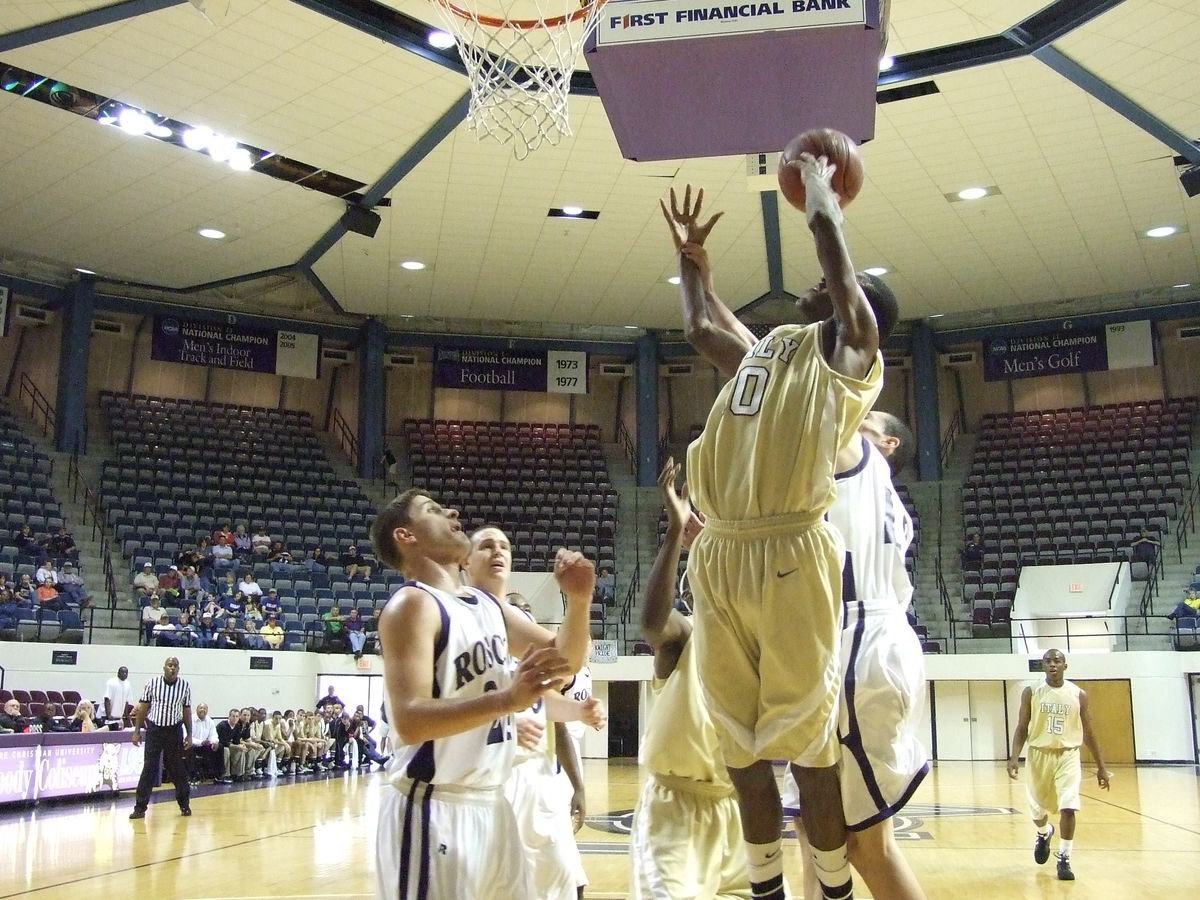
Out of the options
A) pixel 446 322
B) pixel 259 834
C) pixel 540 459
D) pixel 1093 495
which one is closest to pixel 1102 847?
pixel 259 834

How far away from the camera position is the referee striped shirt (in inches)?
485

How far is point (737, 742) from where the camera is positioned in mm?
3045

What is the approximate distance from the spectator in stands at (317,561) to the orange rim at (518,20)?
14645mm

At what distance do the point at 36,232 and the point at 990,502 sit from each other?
19573mm

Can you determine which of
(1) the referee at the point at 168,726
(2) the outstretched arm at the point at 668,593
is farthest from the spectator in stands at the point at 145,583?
(2) the outstretched arm at the point at 668,593

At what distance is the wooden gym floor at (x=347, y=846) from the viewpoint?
24.3 feet

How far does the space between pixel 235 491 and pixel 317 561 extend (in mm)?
2484

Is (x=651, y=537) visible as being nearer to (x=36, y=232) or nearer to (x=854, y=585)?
(x=36, y=232)

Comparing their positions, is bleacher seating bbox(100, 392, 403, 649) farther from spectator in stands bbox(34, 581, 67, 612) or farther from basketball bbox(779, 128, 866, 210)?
basketball bbox(779, 128, 866, 210)

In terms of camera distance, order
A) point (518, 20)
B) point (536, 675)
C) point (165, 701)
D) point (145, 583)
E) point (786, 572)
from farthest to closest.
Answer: point (145, 583), point (165, 701), point (518, 20), point (786, 572), point (536, 675)

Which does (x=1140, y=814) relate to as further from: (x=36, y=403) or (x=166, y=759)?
(x=36, y=403)

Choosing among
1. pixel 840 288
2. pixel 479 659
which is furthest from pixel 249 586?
pixel 840 288

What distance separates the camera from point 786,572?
9.75 ft

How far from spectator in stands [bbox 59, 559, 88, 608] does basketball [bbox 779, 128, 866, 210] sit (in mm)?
16891
